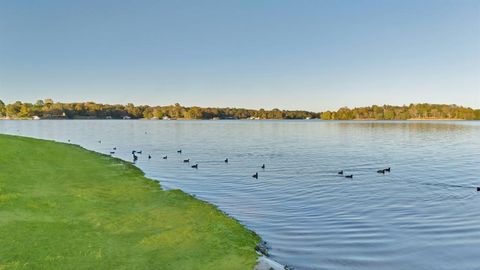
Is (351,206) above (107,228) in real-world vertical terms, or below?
below

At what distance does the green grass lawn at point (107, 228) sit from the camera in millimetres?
12562

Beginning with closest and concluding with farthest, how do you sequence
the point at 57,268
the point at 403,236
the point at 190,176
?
the point at 57,268
the point at 403,236
the point at 190,176

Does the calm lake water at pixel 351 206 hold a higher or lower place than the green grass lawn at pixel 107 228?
lower

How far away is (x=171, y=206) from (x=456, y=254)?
1387cm

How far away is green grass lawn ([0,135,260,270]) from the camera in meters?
12.6

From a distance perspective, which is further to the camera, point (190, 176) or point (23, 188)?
point (190, 176)

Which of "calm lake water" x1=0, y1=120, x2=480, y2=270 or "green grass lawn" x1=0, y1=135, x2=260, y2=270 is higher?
"green grass lawn" x1=0, y1=135, x2=260, y2=270

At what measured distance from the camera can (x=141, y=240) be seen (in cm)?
1488

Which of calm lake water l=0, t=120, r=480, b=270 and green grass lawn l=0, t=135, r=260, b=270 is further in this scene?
calm lake water l=0, t=120, r=480, b=270

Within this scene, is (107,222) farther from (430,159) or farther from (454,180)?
(430,159)

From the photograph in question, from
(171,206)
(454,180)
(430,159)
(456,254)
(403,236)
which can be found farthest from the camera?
(430,159)

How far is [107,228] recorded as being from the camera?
16.1 metres

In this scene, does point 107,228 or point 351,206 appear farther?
point 351,206

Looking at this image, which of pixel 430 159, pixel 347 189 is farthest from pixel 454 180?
pixel 430 159
